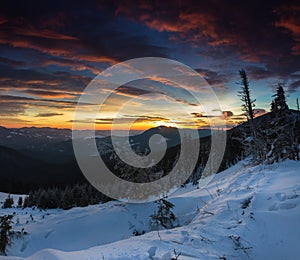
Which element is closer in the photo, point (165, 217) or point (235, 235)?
point (235, 235)

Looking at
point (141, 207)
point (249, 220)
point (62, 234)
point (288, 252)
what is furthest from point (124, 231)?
point (288, 252)

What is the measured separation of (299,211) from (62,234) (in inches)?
594

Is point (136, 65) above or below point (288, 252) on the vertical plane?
above

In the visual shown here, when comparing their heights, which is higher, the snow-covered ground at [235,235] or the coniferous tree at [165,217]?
the snow-covered ground at [235,235]

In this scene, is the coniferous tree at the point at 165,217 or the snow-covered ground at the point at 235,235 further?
the coniferous tree at the point at 165,217

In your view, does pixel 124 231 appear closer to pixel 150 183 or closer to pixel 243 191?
pixel 150 183

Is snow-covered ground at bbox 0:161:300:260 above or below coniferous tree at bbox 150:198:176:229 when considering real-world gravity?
above

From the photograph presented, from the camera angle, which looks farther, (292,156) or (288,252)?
(292,156)

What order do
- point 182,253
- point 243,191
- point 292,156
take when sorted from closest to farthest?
point 182,253, point 243,191, point 292,156

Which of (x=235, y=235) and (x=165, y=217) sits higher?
(x=235, y=235)

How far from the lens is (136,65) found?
17938 mm

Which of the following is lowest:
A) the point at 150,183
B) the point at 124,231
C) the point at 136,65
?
the point at 124,231

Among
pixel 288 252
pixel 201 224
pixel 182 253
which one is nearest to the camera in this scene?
pixel 182 253

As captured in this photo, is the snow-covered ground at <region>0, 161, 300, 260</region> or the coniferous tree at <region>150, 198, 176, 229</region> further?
the coniferous tree at <region>150, 198, 176, 229</region>
